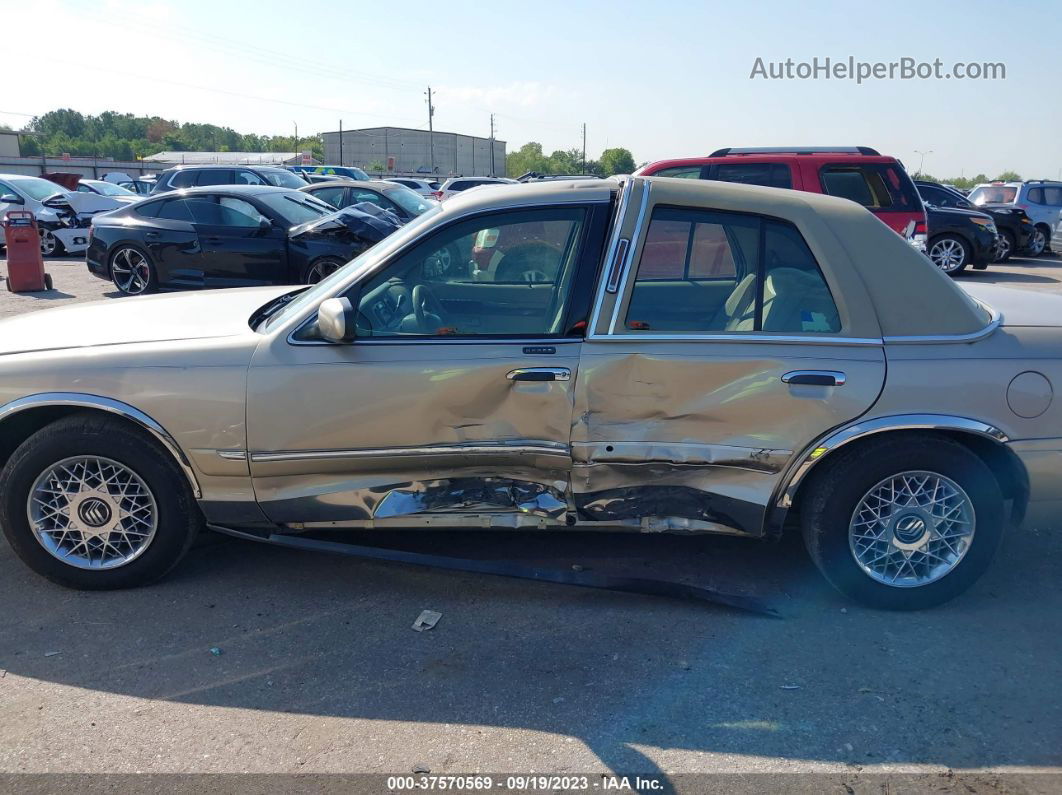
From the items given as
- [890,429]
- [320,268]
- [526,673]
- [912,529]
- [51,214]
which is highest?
[51,214]

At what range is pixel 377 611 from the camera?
149 inches

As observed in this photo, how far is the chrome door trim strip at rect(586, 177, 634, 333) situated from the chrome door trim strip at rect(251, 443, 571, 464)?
54 centimetres

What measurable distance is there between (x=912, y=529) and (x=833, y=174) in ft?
24.1

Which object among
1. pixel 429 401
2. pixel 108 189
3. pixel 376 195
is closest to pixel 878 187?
pixel 376 195

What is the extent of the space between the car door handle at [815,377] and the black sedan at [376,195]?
10.3 metres

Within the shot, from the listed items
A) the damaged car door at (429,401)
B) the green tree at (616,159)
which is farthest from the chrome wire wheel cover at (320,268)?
the green tree at (616,159)

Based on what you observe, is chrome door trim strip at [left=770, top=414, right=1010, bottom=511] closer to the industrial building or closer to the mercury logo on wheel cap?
the mercury logo on wheel cap

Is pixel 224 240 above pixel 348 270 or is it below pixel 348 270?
above

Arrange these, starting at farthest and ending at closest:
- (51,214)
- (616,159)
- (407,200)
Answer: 1. (616,159)
2. (51,214)
3. (407,200)

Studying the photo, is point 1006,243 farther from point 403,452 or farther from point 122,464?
point 122,464

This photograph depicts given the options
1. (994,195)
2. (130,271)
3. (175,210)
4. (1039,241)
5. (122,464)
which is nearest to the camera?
(122,464)

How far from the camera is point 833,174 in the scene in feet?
33.1

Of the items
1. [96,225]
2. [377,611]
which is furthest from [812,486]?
[96,225]

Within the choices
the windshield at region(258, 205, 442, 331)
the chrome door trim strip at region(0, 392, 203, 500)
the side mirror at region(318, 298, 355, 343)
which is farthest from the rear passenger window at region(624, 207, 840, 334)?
the chrome door trim strip at region(0, 392, 203, 500)
